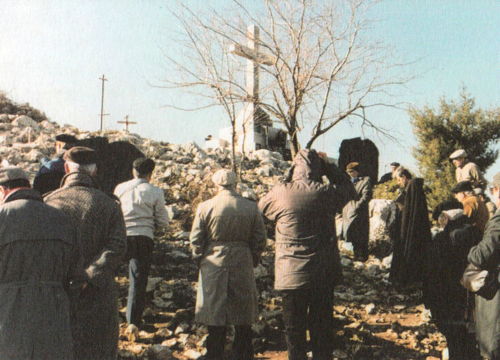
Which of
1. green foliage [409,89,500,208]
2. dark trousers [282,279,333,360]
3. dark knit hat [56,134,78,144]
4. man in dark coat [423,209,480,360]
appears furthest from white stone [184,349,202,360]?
green foliage [409,89,500,208]

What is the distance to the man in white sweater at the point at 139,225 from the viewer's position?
4.80m

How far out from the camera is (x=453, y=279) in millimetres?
4227

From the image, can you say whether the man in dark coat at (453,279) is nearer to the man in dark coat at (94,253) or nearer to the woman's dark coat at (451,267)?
Answer: the woman's dark coat at (451,267)

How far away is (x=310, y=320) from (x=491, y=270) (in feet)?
4.69

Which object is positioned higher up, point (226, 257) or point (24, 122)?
point (24, 122)

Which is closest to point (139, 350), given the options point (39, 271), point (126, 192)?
point (126, 192)

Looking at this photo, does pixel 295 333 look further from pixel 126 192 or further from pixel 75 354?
pixel 126 192

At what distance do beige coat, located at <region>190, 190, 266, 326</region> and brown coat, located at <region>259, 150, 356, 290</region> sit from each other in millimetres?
260

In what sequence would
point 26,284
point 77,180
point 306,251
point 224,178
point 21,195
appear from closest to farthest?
1. point 26,284
2. point 21,195
3. point 77,180
4. point 306,251
5. point 224,178

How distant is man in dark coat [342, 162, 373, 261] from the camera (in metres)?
7.70

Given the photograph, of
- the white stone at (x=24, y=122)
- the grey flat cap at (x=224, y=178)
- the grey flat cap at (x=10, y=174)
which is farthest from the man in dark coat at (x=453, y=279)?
the white stone at (x=24, y=122)

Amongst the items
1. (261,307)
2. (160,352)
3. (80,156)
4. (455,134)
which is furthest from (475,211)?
(455,134)

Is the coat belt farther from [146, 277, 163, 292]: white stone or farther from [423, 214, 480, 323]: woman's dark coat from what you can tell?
[146, 277, 163, 292]: white stone

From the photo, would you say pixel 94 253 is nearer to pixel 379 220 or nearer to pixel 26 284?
pixel 26 284
